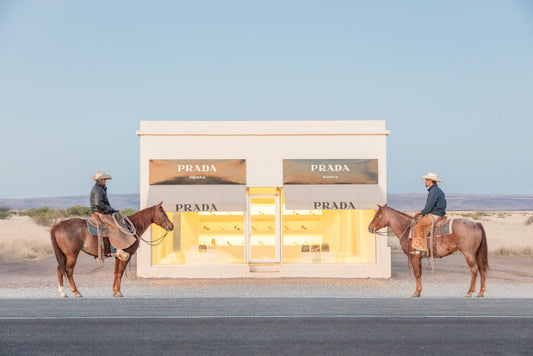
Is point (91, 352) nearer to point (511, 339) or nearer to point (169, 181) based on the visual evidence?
point (511, 339)

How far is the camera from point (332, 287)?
51.5ft

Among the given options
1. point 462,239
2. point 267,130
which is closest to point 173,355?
point 462,239

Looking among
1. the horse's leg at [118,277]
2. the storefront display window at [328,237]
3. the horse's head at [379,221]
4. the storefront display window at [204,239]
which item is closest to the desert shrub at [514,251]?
the storefront display window at [328,237]

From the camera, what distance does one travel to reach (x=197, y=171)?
18.0 m

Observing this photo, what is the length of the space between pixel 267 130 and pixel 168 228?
5.28m

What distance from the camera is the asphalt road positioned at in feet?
24.6

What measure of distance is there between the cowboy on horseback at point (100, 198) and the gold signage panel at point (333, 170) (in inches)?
246

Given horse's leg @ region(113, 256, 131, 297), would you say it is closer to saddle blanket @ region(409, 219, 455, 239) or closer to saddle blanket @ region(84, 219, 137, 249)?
saddle blanket @ region(84, 219, 137, 249)

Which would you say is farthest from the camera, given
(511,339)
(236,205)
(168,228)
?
(236,205)

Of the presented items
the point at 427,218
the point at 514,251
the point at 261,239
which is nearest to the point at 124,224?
the point at 261,239

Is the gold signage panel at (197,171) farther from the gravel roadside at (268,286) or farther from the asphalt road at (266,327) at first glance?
the asphalt road at (266,327)

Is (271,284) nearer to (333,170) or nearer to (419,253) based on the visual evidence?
(333,170)

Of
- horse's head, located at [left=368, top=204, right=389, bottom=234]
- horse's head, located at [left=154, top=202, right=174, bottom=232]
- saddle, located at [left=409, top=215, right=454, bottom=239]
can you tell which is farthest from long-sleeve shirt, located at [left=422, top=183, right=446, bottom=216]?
horse's head, located at [left=154, top=202, right=174, bottom=232]

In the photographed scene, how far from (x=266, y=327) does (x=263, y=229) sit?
948 cm
